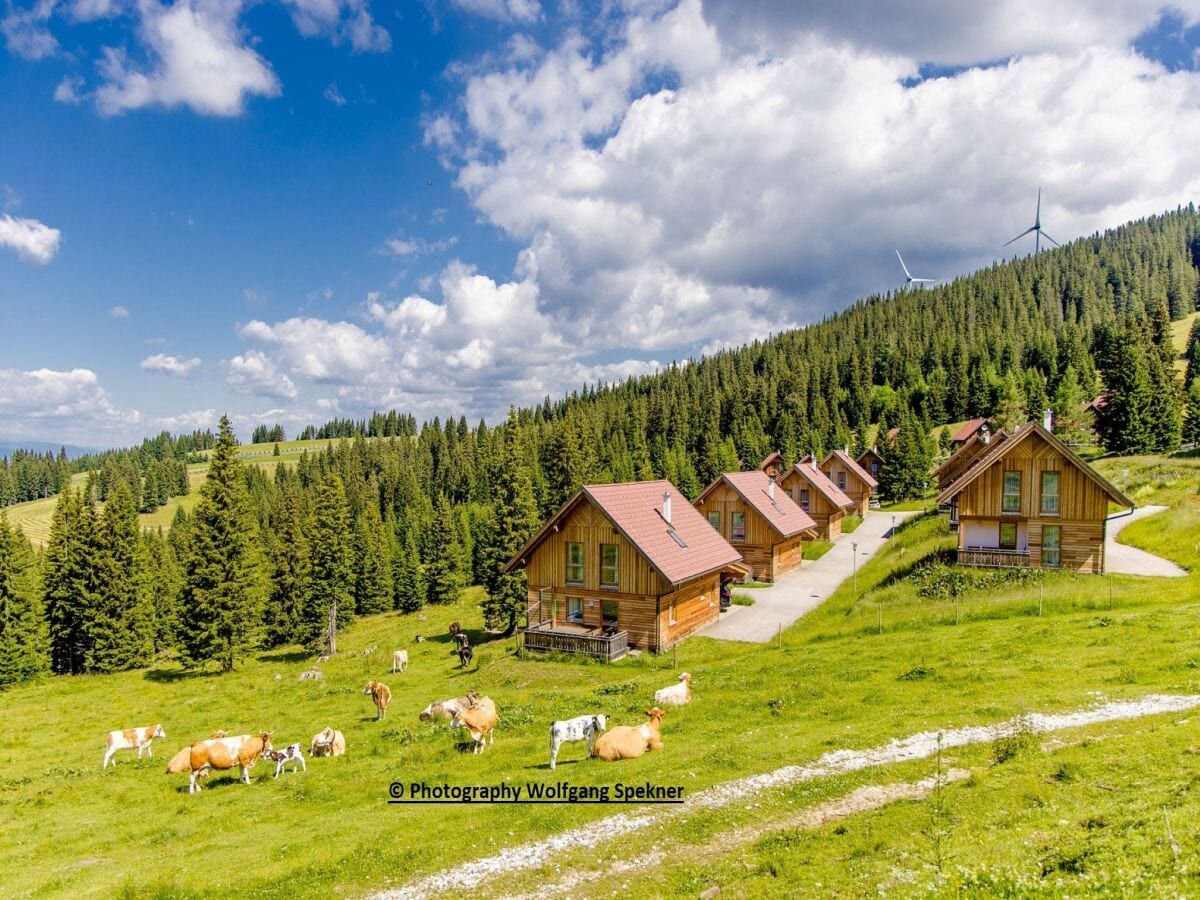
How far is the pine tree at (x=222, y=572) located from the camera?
155 ft

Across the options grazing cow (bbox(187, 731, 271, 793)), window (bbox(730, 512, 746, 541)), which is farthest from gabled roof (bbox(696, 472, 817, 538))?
grazing cow (bbox(187, 731, 271, 793))

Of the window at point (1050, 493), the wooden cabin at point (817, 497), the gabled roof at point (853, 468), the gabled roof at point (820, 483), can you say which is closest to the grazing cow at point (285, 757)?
the window at point (1050, 493)

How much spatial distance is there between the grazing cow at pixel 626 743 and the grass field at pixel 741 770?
59 cm

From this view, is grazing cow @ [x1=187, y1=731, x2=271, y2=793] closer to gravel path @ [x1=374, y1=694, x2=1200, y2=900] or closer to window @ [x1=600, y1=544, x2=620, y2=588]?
gravel path @ [x1=374, y1=694, x2=1200, y2=900]

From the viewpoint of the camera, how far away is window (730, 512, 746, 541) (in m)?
53.0

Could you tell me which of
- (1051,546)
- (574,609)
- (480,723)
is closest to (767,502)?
(1051,546)

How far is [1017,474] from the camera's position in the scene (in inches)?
1468

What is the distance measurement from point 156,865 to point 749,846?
12.9m

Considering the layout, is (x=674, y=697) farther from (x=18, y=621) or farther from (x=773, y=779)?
(x=18, y=621)

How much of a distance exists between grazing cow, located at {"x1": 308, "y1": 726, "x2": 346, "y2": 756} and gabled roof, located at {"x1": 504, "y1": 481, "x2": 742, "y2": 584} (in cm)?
1692

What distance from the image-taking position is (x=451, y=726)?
899 inches

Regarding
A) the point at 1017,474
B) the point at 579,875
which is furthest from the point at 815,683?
the point at 1017,474

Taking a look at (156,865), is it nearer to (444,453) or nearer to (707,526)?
(707,526)

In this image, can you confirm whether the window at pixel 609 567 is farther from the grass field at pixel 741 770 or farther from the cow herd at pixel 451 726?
the cow herd at pixel 451 726
